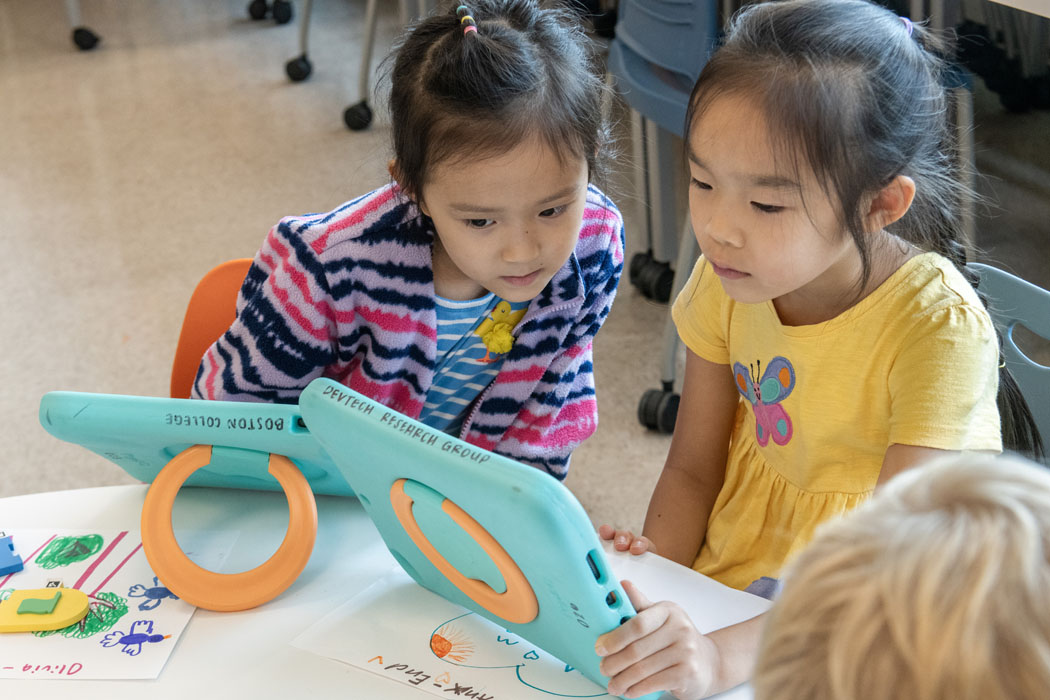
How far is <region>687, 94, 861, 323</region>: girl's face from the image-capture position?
2.40 feet

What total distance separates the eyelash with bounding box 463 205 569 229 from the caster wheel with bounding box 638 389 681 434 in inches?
38.2

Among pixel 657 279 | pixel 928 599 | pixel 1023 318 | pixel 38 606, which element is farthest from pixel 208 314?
pixel 657 279

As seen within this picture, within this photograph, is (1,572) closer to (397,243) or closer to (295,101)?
(397,243)

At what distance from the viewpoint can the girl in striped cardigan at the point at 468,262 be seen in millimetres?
817

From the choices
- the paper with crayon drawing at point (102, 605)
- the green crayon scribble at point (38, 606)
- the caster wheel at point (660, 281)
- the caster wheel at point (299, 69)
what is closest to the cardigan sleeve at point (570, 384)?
the paper with crayon drawing at point (102, 605)

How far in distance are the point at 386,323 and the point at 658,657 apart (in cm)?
43

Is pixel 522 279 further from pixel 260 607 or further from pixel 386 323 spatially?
pixel 260 607

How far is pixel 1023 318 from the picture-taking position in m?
0.86

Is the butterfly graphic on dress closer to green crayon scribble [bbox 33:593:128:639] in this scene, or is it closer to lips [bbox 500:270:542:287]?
lips [bbox 500:270:542:287]

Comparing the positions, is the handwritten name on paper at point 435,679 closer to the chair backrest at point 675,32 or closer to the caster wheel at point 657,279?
the chair backrest at point 675,32

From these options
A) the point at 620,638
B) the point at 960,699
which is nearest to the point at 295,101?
the point at 620,638

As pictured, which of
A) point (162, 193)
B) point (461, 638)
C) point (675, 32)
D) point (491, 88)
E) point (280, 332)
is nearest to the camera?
point (461, 638)

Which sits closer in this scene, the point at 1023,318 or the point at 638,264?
the point at 1023,318

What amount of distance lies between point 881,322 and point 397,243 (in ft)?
1.35
